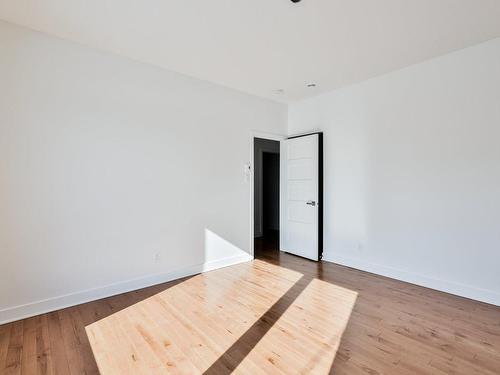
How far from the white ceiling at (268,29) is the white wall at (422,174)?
44 centimetres

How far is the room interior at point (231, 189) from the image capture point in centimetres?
230

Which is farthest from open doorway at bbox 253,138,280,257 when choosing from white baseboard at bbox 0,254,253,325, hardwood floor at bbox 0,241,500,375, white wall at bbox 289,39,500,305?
hardwood floor at bbox 0,241,500,375

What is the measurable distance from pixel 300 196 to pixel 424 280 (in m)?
2.20

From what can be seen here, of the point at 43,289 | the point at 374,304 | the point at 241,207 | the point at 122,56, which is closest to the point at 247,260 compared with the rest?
the point at 241,207

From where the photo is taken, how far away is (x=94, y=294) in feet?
10.00

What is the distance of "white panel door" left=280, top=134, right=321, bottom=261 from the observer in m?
4.61

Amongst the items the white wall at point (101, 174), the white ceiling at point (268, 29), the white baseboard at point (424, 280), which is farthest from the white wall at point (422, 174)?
the white wall at point (101, 174)

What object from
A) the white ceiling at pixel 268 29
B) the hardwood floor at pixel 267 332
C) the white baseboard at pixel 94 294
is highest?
the white ceiling at pixel 268 29

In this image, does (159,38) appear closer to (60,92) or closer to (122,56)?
(122,56)

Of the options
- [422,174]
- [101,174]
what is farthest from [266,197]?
[101,174]

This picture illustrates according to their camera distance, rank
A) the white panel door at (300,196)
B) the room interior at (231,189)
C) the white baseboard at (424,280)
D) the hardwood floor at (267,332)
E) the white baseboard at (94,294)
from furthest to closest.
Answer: the white panel door at (300,196) → the white baseboard at (424,280) → the white baseboard at (94,294) → the room interior at (231,189) → the hardwood floor at (267,332)

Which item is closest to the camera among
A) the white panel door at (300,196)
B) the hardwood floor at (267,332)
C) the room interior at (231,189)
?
the hardwood floor at (267,332)

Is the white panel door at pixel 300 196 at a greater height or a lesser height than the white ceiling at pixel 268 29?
lesser

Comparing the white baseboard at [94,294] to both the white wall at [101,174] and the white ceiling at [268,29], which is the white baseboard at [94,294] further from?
the white ceiling at [268,29]
